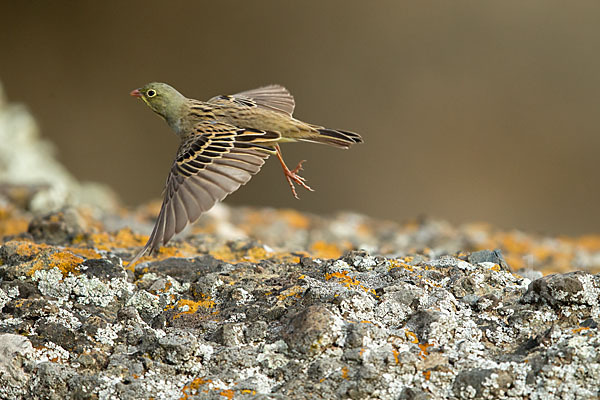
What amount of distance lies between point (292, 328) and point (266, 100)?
10.3 ft

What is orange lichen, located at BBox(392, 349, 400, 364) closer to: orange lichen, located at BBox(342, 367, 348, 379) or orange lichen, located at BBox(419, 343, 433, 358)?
orange lichen, located at BBox(419, 343, 433, 358)

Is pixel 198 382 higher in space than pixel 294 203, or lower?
lower

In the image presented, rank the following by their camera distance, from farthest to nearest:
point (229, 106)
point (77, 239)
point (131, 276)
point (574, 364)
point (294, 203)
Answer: point (294, 203) → point (229, 106) → point (77, 239) → point (131, 276) → point (574, 364)

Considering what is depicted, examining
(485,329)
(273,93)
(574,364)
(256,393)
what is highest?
(273,93)

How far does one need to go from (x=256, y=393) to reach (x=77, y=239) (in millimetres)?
2246

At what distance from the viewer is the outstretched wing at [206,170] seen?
152 inches

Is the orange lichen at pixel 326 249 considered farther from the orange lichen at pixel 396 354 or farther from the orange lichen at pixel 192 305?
the orange lichen at pixel 396 354

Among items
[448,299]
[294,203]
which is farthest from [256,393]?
[294,203]

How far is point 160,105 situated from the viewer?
529 cm

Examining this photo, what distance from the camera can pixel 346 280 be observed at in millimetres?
3367

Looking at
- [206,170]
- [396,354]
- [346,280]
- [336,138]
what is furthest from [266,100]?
[396,354]

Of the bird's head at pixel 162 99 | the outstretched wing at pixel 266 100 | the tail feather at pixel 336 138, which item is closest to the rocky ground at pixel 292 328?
the tail feather at pixel 336 138

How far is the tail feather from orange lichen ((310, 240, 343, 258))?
0.80 metres

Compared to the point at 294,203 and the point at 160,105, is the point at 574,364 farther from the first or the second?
the point at 294,203
